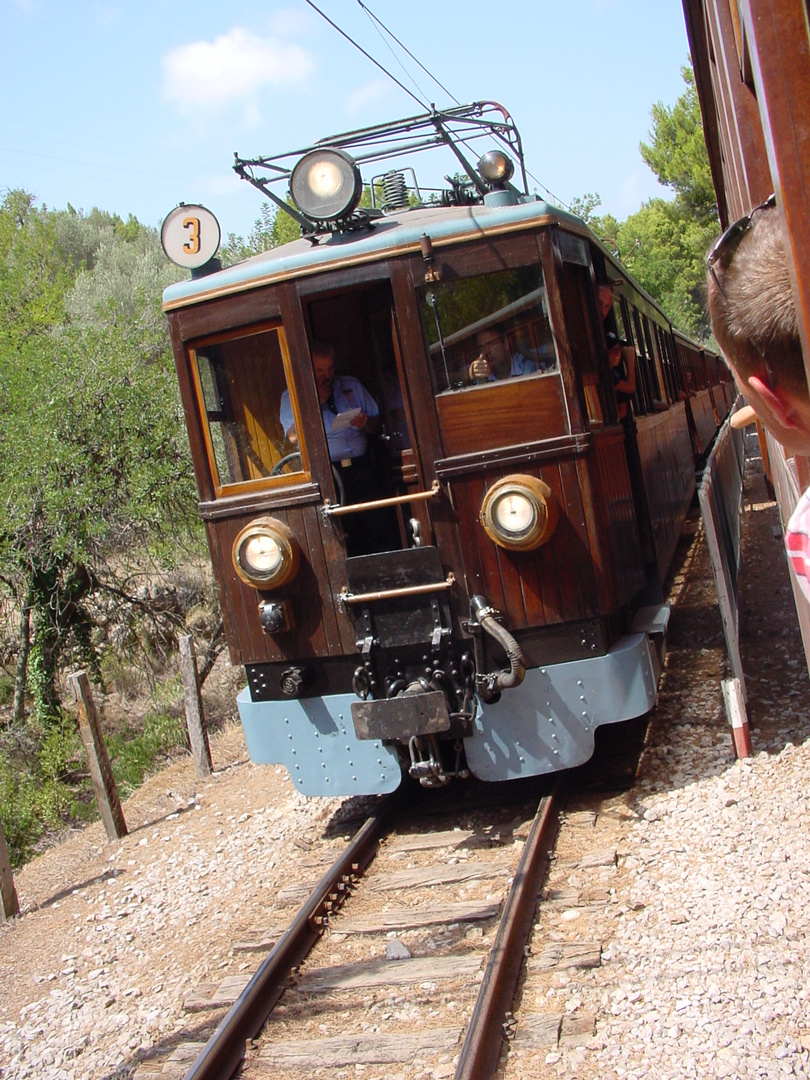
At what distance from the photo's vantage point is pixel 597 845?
4840mm

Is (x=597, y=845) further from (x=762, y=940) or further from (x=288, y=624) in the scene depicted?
(x=288, y=624)

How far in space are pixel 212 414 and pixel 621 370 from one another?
8.44 feet

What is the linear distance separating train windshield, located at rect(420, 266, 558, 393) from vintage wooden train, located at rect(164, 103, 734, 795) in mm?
12

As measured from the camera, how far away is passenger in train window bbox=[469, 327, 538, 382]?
17.0 feet

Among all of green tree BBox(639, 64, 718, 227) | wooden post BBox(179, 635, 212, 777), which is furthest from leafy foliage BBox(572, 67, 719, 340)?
wooden post BBox(179, 635, 212, 777)

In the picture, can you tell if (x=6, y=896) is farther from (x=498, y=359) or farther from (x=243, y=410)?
(x=498, y=359)

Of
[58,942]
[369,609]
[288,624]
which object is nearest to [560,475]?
[369,609]

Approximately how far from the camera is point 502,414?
5.15m

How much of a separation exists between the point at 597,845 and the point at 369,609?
1.64m

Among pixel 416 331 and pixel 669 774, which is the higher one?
pixel 416 331

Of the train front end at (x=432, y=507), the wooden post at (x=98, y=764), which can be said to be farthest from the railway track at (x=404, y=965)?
the wooden post at (x=98, y=764)

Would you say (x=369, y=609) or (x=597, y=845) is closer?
(x=597, y=845)

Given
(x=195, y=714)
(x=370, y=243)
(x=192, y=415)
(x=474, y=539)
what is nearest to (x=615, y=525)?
(x=474, y=539)

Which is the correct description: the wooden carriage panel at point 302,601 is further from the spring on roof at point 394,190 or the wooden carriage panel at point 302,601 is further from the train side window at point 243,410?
the spring on roof at point 394,190
